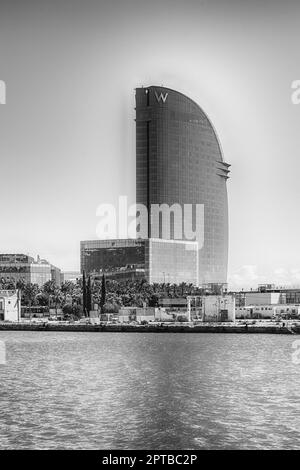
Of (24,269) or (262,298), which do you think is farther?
(24,269)

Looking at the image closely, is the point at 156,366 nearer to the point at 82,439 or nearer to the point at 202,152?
the point at 82,439

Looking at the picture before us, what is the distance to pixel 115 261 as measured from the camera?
63.1 m

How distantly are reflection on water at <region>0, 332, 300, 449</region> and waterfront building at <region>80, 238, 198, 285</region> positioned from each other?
39.1 m

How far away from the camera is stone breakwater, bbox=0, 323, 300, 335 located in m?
35.5

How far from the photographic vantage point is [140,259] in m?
62.2

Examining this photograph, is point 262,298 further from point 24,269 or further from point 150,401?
point 150,401

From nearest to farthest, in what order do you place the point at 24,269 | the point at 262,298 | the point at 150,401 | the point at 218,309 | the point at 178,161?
the point at 150,401 → the point at 218,309 → the point at 262,298 → the point at 178,161 → the point at 24,269

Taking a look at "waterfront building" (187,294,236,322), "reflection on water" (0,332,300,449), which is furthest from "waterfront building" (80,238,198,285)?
"reflection on water" (0,332,300,449)

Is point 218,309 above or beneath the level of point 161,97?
beneath

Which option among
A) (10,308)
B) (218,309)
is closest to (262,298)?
(218,309)

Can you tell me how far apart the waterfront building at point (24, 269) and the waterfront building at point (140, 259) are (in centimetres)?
639

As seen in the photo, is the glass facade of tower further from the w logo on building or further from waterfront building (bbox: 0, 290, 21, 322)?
waterfront building (bbox: 0, 290, 21, 322)

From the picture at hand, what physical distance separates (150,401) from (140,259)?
1939 inches

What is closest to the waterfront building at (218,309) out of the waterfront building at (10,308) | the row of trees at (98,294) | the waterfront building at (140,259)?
the row of trees at (98,294)
